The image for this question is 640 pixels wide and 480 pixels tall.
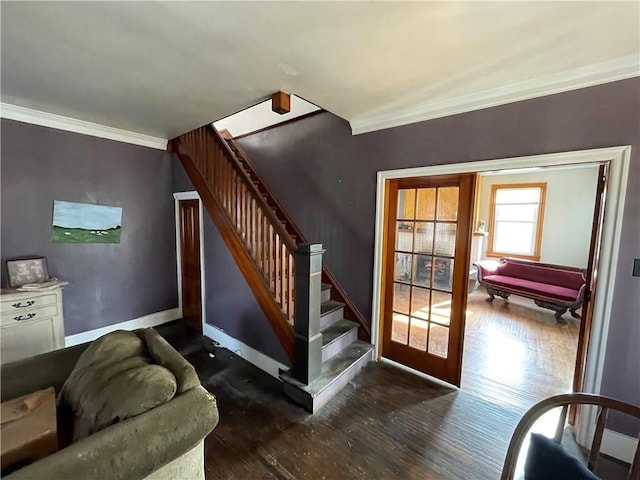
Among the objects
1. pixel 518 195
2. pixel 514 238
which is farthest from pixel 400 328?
pixel 518 195

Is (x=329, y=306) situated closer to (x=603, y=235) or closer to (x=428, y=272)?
(x=428, y=272)

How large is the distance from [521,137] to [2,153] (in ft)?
15.1

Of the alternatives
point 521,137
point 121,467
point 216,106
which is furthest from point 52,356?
point 521,137

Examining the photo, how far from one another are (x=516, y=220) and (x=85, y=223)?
754cm

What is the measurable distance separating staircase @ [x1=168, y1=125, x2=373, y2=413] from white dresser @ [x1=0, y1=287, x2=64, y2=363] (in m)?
1.74

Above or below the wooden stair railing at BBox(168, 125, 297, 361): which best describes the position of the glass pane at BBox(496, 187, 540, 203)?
above

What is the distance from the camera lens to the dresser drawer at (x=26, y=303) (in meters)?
2.43

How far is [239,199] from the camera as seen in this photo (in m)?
2.97

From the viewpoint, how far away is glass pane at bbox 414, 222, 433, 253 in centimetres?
262

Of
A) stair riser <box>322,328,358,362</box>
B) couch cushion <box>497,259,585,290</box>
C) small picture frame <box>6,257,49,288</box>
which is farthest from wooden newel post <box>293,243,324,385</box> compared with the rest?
couch cushion <box>497,259,585,290</box>

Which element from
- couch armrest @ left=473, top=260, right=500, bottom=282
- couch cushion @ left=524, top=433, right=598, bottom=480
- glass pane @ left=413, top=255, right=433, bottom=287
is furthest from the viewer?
couch armrest @ left=473, top=260, right=500, bottom=282

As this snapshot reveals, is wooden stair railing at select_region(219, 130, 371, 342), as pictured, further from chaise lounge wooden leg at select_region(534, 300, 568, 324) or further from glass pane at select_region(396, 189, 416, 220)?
chaise lounge wooden leg at select_region(534, 300, 568, 324)

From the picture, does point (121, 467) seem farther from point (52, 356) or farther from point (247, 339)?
point (247, 339)

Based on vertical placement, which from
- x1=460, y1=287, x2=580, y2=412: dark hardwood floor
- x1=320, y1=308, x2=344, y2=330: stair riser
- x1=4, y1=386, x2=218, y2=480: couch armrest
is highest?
x1=4, y1=386, x2=218, y2=480: couch armrest
